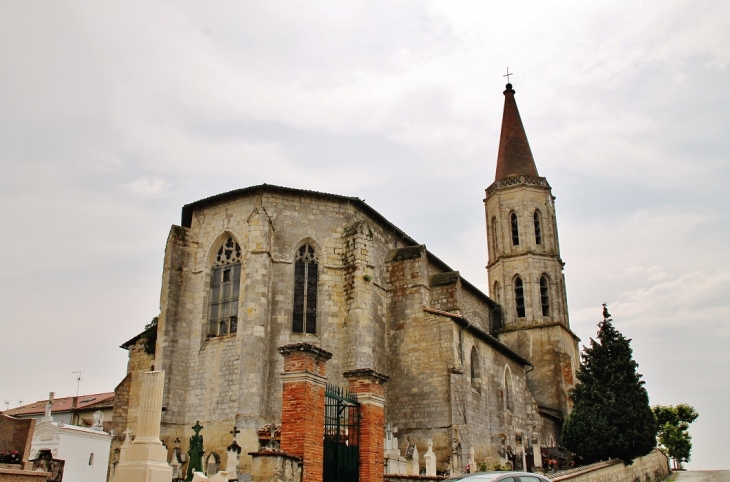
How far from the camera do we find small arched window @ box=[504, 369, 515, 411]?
95.2 feet

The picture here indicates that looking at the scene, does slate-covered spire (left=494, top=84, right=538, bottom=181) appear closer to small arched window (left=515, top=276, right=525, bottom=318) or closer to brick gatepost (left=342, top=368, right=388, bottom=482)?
small arched window (left=515, top=276, right=525, bottom=318)

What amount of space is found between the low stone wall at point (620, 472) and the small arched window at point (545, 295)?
8539mm

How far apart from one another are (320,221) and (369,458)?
12630mm

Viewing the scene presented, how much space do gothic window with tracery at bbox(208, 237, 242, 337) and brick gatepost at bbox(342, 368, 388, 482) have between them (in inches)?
406

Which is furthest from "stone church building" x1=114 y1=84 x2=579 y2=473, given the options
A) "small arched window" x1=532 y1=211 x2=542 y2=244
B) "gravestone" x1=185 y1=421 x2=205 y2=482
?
"small arched window" x1=532 y1=211 x2=542 y2=244

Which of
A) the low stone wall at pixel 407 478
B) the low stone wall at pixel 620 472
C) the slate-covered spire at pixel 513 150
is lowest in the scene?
the low stone wall at pixel 407 478

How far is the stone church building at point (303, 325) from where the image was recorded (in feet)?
69.4

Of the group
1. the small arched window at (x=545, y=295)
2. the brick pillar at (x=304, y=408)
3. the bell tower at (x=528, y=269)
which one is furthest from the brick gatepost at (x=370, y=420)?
the small arched window at (x=545, y=295)

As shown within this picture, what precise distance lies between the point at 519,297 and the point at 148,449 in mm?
29495

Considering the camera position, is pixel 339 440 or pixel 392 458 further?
pixel 392 458

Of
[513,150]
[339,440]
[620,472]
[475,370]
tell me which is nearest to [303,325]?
[475,370]

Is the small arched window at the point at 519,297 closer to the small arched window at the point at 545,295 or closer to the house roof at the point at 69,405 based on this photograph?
the small arched window at the point at 545,295

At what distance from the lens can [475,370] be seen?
26406 mm

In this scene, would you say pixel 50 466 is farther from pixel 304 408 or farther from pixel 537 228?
pixel 537 228
